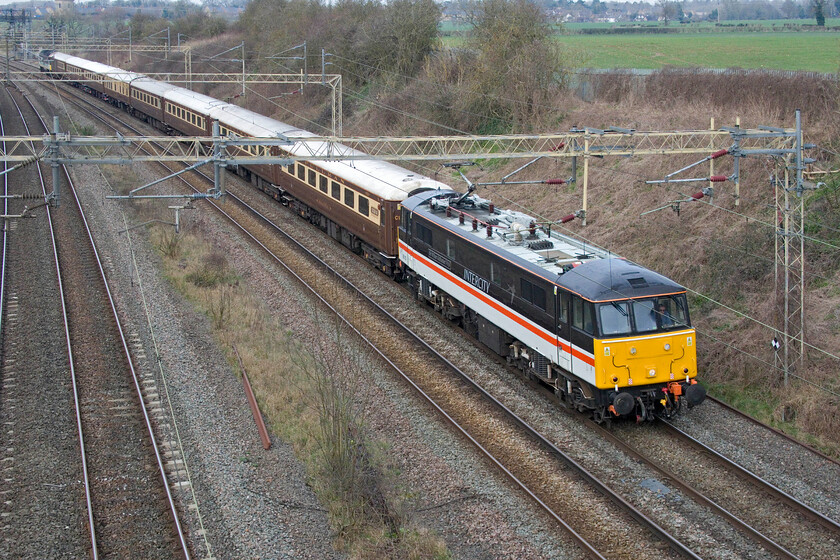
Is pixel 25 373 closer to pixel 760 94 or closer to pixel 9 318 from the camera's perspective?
pixel 9 318

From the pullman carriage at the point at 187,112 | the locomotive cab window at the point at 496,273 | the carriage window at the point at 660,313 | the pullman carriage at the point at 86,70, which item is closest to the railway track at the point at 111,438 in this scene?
the locomotive cab window at the point at 496,273

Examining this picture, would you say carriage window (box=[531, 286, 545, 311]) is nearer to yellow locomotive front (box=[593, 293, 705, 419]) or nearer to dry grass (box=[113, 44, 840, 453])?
yellow locomotive front (box=[593, 293, 705, 419])

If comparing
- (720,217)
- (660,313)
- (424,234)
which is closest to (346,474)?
(660,313)

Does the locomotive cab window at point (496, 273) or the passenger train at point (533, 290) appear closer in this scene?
the passenger train at point (533, 290)

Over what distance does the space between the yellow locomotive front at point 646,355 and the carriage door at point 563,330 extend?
833 millimetres

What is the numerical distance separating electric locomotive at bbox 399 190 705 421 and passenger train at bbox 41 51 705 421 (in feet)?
0.07

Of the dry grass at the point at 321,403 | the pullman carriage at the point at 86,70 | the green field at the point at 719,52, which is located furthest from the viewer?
the pullman carriage at the point at 86,70

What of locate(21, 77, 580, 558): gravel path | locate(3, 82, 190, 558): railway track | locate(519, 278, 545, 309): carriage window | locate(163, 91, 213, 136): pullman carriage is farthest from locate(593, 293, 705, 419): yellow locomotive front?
locate(163, 91, 213, 136): pullman carriage

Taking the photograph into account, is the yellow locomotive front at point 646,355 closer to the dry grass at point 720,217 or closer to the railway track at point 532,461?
the railway track at point 532,461

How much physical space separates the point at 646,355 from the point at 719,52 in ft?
119

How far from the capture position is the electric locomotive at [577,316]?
566 inches

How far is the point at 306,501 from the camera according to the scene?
507 inches

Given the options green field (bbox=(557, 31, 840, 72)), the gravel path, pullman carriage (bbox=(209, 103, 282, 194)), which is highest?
green field (bbox=(557, 31, 840, 72))

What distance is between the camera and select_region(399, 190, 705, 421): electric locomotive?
1438cm
